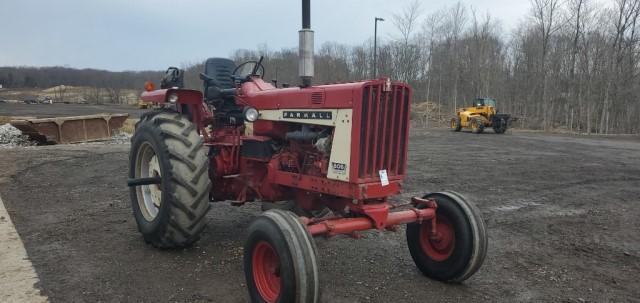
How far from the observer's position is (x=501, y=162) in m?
11.9

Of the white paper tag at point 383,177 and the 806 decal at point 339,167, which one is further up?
the 806 decal at point 339,167

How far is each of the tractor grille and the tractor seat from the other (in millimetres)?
2386

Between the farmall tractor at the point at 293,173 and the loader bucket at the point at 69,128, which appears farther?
the loader bucket at the point at 69,128

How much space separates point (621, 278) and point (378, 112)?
269cm

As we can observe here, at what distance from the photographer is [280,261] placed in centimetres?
296

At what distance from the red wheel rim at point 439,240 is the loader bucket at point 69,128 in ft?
48.2

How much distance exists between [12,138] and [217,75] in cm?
1347

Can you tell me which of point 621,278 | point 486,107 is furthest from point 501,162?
point 486,107

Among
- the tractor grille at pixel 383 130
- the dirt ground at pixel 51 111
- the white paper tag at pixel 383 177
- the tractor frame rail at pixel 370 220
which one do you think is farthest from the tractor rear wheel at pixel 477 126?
the white paper tag at pixel 383 177

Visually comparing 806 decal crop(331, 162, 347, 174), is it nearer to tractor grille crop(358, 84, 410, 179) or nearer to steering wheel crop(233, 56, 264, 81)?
tractor grille crop(358, 84, 410, 179)

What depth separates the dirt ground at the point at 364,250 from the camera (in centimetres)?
369

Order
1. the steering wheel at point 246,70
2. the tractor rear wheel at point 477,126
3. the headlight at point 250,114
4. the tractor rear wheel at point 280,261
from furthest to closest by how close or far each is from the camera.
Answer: the tractor rear wheel at point 477,126, the steering wheel at point 246,70, the headlight at point 250,114, the tractor rear wheel at point 280,261

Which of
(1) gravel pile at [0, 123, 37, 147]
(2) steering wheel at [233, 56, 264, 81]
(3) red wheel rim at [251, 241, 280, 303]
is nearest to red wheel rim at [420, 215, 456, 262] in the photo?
(3) red wheel rim at [251, 241, 280, 303]

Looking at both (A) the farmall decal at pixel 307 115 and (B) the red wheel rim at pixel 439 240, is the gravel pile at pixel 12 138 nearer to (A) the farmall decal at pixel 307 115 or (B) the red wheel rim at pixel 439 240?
(A) the farmall decal at pixel 307 115
